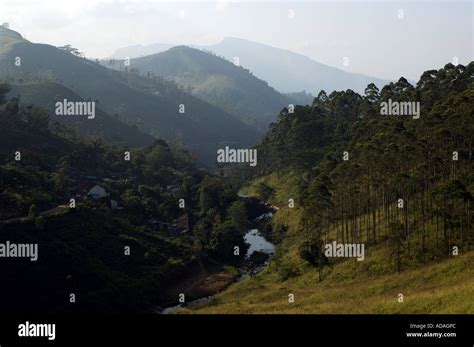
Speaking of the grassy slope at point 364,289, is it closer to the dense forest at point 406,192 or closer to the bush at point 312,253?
the bush at point 312,253

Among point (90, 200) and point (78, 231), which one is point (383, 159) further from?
point (90, 200)

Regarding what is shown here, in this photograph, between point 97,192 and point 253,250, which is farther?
point 97,192

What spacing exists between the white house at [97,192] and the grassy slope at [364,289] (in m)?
36.3

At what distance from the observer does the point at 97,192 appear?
8644 centimetres

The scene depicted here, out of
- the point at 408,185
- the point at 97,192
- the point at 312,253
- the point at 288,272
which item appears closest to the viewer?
the point at 408,185

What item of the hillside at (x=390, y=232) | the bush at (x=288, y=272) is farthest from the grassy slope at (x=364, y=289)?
the bush at (x=288, y=272)

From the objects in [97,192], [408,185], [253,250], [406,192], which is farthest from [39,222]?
[406,192]

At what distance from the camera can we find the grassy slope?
110 feet

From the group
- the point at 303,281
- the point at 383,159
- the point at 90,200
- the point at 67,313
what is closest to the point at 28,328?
the point at 67,313

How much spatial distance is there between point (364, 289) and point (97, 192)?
57266 mm

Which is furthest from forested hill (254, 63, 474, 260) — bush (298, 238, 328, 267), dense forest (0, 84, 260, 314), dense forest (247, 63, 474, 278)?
dense forest (0, 84, 260, 314)

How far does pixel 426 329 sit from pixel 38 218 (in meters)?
48.1

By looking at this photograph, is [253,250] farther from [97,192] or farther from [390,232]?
[390,232]

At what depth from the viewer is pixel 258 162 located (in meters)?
138
